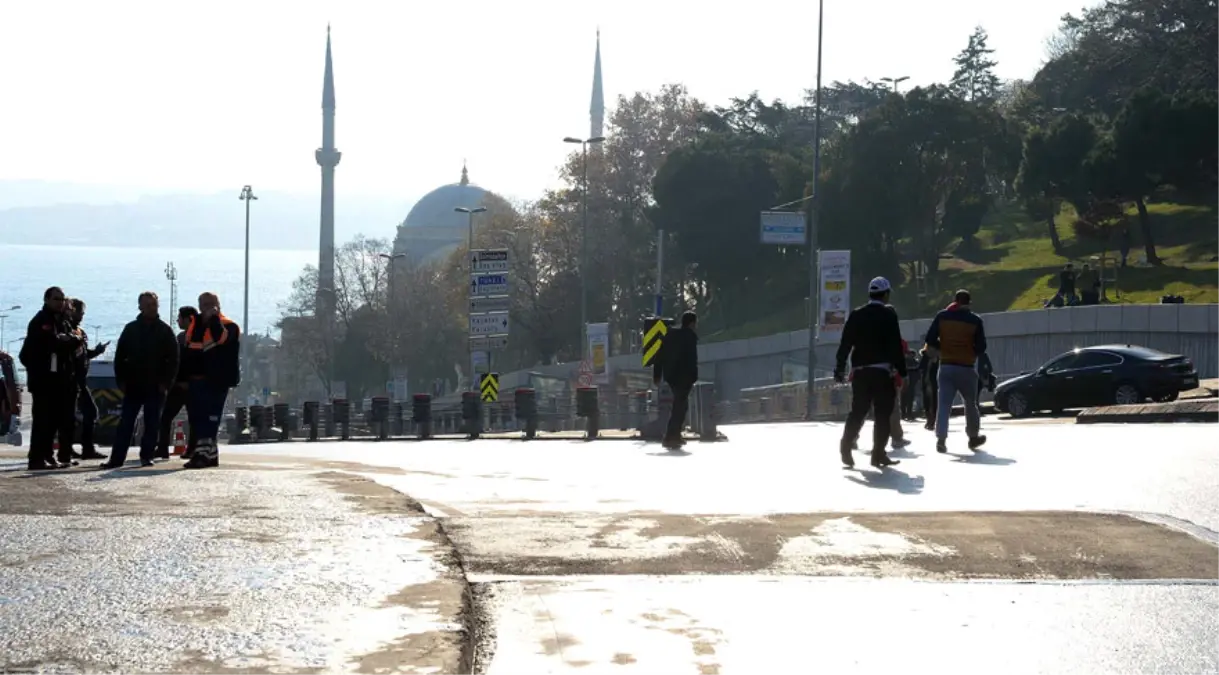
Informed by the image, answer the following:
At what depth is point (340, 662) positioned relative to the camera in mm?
5574

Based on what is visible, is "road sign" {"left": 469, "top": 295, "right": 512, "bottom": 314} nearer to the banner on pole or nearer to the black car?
the banner on pole

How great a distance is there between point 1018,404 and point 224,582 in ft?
93.4

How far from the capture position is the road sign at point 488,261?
43594 mm

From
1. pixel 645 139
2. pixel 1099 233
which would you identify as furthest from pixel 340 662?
pixel 645 139

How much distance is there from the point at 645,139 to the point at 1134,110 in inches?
1190

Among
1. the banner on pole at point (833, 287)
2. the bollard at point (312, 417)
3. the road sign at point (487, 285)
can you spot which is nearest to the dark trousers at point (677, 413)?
the banner on pole at point (833, 287)

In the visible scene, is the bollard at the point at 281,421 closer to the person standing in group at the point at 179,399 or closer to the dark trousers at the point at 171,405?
the person standing in group at the point at 179,399

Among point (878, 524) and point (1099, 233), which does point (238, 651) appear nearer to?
point (878, 524)

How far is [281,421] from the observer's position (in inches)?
1831

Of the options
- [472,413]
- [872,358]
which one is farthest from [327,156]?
[872,358]

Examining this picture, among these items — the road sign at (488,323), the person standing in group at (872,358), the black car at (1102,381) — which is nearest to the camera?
the person standing in group at (872,358)

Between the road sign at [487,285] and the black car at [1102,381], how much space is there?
14.9m

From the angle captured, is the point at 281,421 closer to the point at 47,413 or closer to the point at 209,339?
the point at 47,413

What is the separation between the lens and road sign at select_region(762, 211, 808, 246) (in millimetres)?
45344
